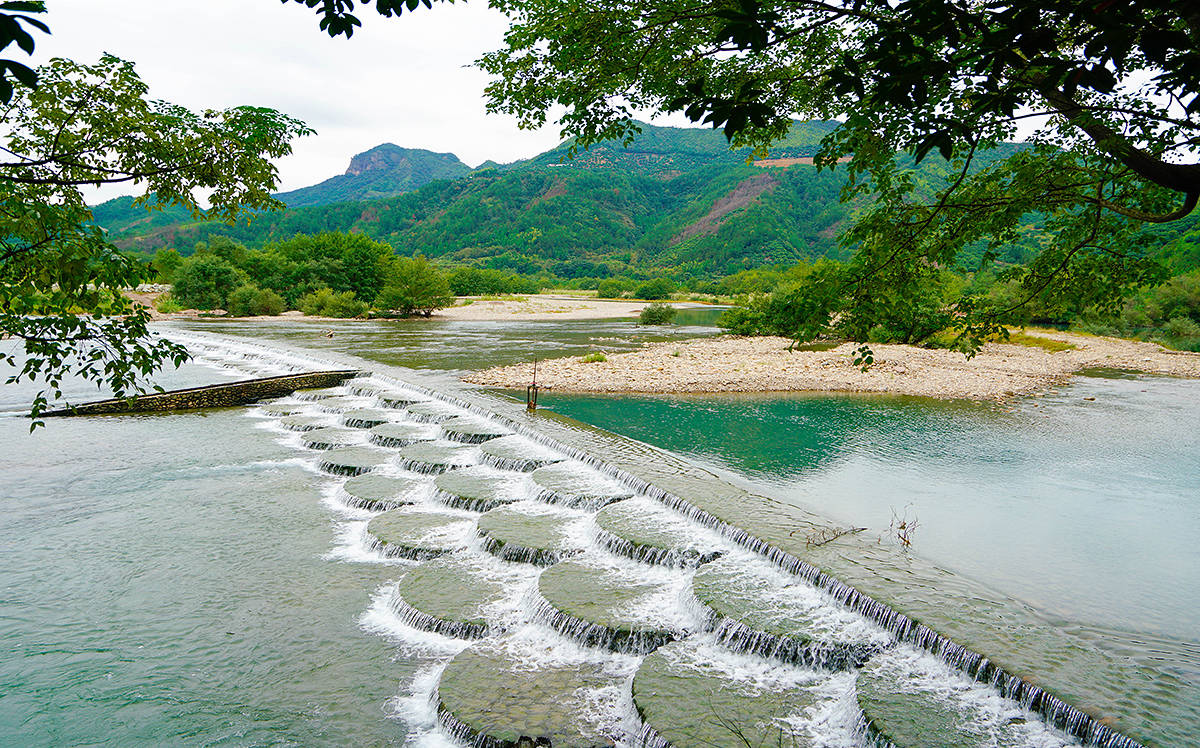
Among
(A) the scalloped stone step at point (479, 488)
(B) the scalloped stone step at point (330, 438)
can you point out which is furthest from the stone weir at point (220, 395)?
(A) the scalloped stone step at point (479, 488)

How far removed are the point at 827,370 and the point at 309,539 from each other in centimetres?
2027

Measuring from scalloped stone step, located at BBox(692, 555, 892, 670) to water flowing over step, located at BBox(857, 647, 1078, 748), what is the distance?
0.32 m

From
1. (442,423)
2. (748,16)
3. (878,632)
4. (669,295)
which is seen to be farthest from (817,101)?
(669,295)

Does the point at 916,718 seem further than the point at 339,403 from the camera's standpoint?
No

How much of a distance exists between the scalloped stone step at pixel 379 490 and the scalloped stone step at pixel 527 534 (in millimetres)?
1744

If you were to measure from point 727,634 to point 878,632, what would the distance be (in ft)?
4.73

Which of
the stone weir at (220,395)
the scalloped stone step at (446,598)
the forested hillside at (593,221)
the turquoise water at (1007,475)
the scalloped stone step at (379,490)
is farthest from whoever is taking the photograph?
the forested hillside at (593,221)

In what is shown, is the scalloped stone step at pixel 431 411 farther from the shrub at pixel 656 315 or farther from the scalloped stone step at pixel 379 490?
the shrub at pixel 656 315

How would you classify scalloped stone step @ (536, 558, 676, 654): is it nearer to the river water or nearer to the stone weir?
the river water

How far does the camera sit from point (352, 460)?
12.9m

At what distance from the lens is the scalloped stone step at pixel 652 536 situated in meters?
8.37

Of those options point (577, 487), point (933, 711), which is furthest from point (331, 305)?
point (933, 711)

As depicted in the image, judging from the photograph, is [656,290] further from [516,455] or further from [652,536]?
[652,536]

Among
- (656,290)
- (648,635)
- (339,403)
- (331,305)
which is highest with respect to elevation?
(656,290)
